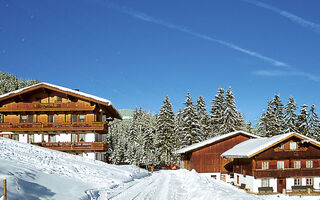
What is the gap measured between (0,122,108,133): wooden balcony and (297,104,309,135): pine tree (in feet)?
121

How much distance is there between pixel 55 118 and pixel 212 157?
80.0ft

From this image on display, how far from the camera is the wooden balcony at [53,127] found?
136ft

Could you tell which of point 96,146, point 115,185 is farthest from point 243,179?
point 115,185

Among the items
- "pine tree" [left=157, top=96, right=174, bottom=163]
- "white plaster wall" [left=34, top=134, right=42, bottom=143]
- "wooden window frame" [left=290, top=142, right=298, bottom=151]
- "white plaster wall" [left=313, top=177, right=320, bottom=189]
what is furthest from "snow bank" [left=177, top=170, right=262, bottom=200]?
"pine tree" [left=157, top=96, right=174, bottom=163]

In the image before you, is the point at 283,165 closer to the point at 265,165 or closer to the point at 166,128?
the point at 265,165

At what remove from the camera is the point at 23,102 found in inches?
1745

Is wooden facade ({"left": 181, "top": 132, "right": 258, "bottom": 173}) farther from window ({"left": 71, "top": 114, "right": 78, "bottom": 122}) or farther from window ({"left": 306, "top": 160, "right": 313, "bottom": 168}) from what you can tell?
window ({"left": 71, "top": 114, "right": 78, "bottom": 122})

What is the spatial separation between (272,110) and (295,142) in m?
21.8

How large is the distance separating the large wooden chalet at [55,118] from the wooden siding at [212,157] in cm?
1416

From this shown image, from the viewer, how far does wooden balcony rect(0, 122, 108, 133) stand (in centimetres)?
4144

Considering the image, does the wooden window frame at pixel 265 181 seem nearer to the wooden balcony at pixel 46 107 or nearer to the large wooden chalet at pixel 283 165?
the large wooden chalet at pixel 283 165

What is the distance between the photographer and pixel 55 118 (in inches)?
1721

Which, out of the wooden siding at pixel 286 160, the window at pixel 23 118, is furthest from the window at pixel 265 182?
the window at pixel 23 118

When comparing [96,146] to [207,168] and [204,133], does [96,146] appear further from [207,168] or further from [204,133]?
[204,133]
